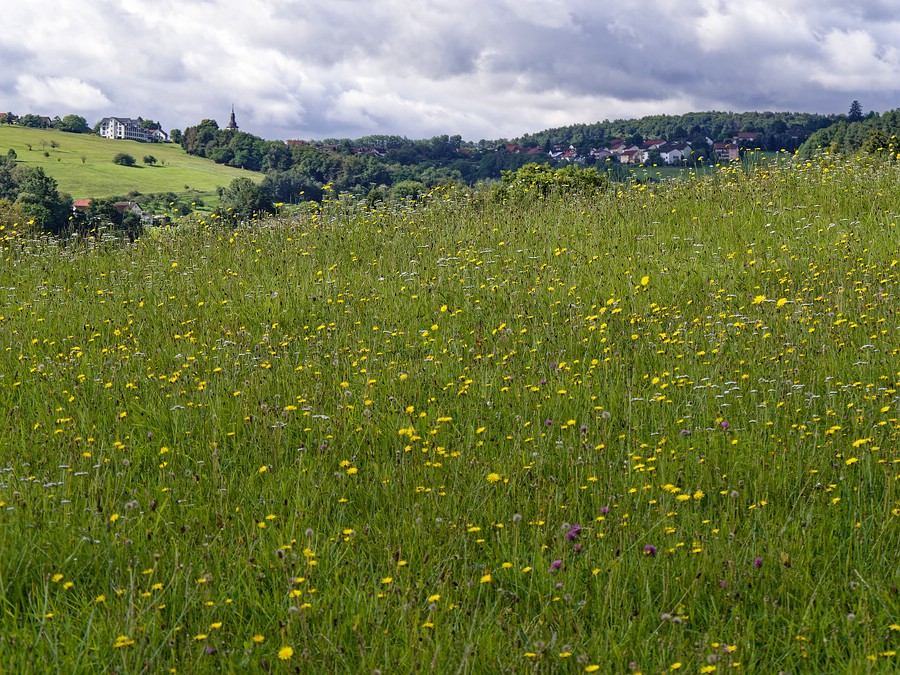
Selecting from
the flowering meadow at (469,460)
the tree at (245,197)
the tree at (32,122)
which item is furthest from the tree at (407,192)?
the tree at (32,122)

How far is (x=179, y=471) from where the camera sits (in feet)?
15.4

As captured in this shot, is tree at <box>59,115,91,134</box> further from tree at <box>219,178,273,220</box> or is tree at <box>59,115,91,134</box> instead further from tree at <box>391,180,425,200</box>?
tree at <box>391,180,425,200</box>

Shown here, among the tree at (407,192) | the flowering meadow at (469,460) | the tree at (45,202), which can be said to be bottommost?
the flowering meadow at (469,460)

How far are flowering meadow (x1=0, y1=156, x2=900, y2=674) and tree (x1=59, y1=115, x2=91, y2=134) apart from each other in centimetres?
16975

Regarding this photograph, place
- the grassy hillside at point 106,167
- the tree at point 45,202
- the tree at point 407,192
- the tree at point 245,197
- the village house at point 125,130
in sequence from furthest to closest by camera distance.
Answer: the village house at point 125,130
the grassy hillside at point 106,167
the tree at point 45,202
the tree at point 245,197
the tree at point 407,192

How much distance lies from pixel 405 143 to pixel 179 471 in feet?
264

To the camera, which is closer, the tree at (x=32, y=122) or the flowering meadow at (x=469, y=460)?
the flowering meadow at (x=469, y=460)

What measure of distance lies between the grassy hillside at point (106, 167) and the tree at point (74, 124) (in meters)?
12.9

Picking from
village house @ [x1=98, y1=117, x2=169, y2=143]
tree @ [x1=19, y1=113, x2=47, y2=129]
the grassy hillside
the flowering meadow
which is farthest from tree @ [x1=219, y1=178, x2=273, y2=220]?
village house @ [x1=98, y1=117, x2=169, y2=143]

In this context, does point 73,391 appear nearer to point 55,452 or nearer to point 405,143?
point 55,452

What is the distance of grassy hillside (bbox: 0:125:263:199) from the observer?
95.0 m

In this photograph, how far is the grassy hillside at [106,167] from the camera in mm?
95000

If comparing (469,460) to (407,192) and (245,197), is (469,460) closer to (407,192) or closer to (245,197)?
(407,192)

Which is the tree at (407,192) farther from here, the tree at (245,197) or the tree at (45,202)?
the tree at (45,202)
